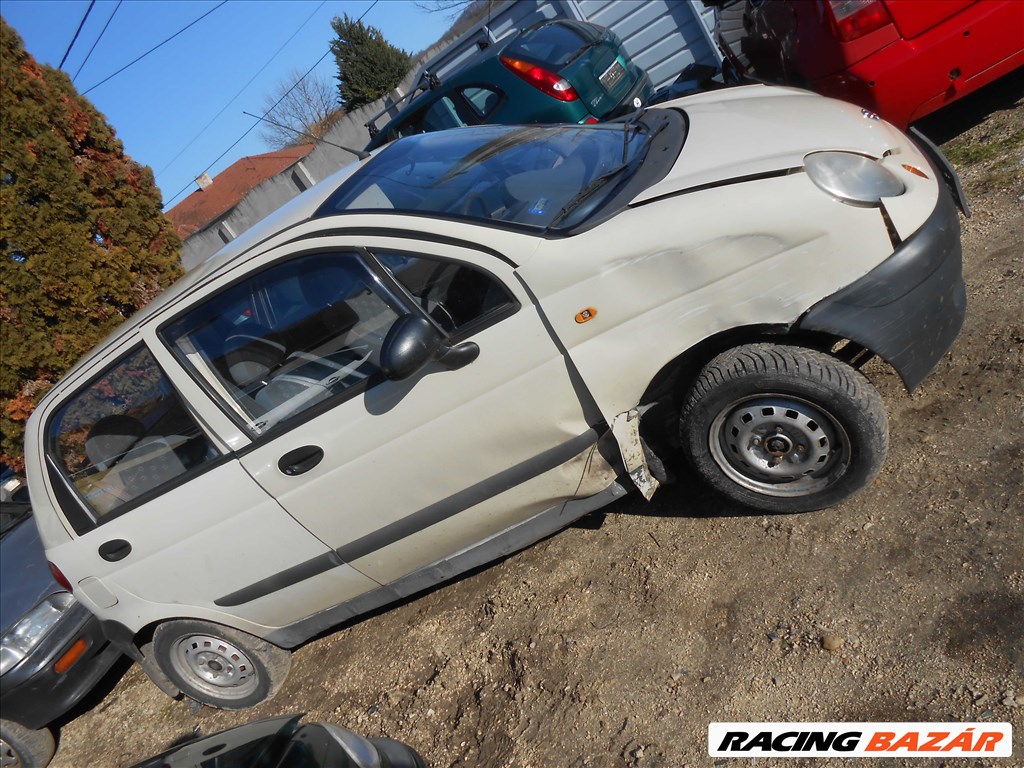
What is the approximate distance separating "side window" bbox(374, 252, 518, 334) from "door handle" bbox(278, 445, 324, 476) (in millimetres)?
741

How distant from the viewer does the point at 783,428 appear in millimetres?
2916

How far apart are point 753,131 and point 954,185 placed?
896 mm

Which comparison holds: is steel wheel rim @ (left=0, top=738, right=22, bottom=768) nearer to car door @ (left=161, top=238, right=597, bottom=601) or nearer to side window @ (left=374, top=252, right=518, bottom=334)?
car door @ (left=161, top=238, right=597, bottom=601)

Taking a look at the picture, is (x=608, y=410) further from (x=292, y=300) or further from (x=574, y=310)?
(x=292, y=300)

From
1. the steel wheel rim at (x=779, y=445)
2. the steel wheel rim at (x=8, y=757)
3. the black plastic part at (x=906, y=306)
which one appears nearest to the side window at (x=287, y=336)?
the steel wheel rim at (x=779, y=445)

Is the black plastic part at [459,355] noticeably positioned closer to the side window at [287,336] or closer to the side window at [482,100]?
the side window at [287,336]

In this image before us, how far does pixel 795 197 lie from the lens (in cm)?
269

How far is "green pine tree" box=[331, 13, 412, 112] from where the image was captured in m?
34.6

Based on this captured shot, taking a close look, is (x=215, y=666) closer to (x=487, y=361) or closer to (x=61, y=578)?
(x=61, y=578)

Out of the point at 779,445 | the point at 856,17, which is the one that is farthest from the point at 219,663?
the point at 856,17

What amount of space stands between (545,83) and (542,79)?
62 millimetres

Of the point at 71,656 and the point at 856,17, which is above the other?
the point at 856,17

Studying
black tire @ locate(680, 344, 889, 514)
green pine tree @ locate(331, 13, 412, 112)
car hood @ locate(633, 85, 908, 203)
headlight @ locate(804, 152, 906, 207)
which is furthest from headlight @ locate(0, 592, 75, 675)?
green pine tree @ locate(331, 13, 412, 112)

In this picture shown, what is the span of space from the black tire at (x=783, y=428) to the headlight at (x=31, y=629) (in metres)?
3.56
